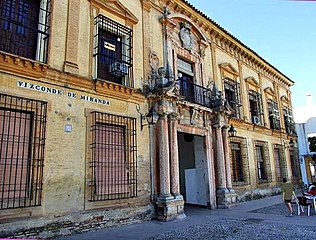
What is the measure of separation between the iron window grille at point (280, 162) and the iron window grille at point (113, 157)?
40.6 ft

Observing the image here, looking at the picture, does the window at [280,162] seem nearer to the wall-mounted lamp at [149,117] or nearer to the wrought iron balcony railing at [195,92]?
the wrought iron balcony railing at [195,92]

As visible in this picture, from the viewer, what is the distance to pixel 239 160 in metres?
14.2

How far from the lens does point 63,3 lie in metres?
7.76

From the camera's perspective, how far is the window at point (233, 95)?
1450 centimetres

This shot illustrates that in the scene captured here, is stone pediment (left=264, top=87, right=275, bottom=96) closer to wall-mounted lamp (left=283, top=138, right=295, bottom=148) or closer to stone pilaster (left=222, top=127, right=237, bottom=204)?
wall-mounted lamp (left=283, top=138, right=295, bottom=148)

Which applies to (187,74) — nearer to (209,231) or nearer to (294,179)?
(209,231)

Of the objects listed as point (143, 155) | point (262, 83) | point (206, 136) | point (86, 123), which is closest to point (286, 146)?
point (262, 83)

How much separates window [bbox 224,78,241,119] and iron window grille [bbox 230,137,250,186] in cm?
147

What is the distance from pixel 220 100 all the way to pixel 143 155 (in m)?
4.95

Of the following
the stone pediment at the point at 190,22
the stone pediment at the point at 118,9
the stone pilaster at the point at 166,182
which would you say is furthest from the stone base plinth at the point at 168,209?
the stone pediment at the point at 190,22

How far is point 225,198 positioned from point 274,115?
9.60m

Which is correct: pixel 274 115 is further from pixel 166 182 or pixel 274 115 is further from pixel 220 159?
pixel 166 182

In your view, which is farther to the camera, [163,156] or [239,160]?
[239,160]

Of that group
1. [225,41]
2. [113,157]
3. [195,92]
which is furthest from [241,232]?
[225,41]
